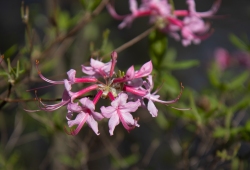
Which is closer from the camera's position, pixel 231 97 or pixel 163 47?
pixel 163 47

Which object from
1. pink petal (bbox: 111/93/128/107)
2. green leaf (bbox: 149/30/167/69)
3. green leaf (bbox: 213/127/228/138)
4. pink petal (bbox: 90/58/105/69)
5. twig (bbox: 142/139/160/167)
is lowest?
twig (bbox: 142/139/160/167)

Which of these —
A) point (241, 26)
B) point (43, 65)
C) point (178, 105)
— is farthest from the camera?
point (241, 26)

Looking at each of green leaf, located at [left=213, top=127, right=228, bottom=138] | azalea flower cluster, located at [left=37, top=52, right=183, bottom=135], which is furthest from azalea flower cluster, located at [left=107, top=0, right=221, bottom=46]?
azalea flower cluster, located at [left=37, top=52, right=183, bottom=135]

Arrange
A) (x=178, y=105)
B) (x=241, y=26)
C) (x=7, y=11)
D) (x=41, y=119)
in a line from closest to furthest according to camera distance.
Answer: (x=178, y=105) < (x=41, y=119) < (x=241, y=26) < (x=7, y=11)

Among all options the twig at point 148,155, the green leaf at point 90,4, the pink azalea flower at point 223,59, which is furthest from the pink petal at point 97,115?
the pink azalea flower at point 223,59

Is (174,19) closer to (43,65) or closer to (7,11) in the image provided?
(43,65)

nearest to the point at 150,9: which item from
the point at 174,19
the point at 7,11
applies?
the point at 174,19

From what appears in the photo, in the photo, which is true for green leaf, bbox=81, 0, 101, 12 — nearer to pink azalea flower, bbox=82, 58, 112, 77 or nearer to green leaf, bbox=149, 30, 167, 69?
green leaf, bbox=149, 30, 167, 69

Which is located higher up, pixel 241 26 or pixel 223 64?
pixel 223 64

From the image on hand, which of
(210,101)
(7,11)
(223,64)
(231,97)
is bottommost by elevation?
(7,11)
